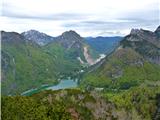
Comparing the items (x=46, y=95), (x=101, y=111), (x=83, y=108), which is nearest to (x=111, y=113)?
(x=101, y=111)

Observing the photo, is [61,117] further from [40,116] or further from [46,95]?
[46,95]

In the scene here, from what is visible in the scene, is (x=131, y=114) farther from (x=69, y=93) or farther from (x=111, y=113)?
(x=69, y=93)

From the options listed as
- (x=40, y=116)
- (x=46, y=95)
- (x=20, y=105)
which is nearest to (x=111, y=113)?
(x=46, y=95)

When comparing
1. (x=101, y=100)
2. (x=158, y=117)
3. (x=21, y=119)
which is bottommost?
(x=158, y=117)

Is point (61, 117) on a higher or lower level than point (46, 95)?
higher

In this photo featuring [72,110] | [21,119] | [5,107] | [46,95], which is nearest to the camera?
[21,119]

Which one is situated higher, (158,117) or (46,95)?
(46,95)

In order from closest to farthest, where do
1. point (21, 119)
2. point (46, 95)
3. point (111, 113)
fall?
point (21, 119)
point (46, 95)
point (111, 113)

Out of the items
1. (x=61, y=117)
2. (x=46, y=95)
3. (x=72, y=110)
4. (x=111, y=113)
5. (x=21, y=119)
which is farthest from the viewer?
(x=111, y=113)

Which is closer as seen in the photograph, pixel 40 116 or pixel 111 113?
pixel 40 116

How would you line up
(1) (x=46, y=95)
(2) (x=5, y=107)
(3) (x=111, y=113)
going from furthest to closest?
(3) (x=111, y=113), (1) (x=46, y=95), (2) (x=5, y=107)
